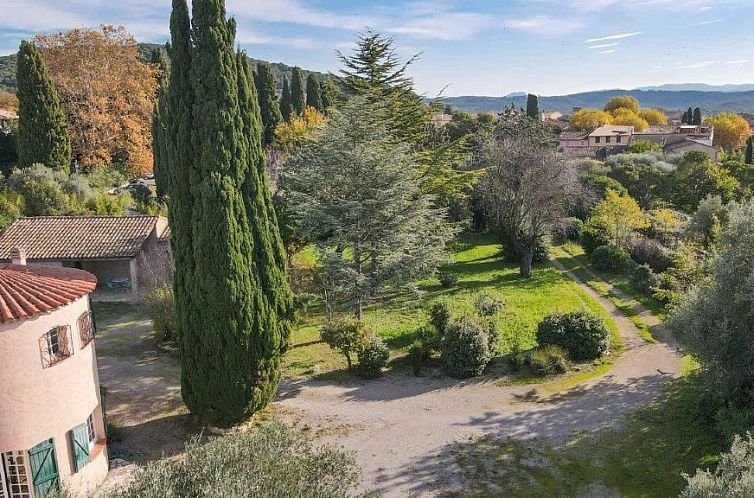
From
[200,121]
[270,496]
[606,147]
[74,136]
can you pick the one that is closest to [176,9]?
[200,121]

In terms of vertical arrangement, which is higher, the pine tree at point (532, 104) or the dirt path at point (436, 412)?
the pine tree at point (532, 104)

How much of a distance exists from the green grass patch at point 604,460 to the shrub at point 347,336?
17.1 feet

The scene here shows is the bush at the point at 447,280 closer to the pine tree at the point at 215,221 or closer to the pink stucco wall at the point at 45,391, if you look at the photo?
the pine tree at the point at 215,221

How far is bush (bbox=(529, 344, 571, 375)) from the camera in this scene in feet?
61.0

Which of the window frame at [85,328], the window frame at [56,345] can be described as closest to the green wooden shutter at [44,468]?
the window frame at [56,345]

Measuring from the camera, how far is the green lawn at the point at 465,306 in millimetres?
20969

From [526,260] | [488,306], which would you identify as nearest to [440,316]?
[488,306]

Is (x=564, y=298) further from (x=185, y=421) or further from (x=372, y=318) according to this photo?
(x=185, y=421)

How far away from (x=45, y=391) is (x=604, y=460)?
12643 millimetres

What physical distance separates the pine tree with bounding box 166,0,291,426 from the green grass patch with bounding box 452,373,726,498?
6136 mm

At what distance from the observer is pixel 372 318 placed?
24.6 metres

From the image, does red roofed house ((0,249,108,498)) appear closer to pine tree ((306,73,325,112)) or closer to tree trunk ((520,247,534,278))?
tree trunk ((520,247,534,278))

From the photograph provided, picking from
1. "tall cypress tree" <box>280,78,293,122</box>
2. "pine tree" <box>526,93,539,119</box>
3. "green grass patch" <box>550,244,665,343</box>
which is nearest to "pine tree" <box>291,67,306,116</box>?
"tall cypress tree" <box>280,78,293,122</box>

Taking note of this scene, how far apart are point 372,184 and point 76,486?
13967 mm
